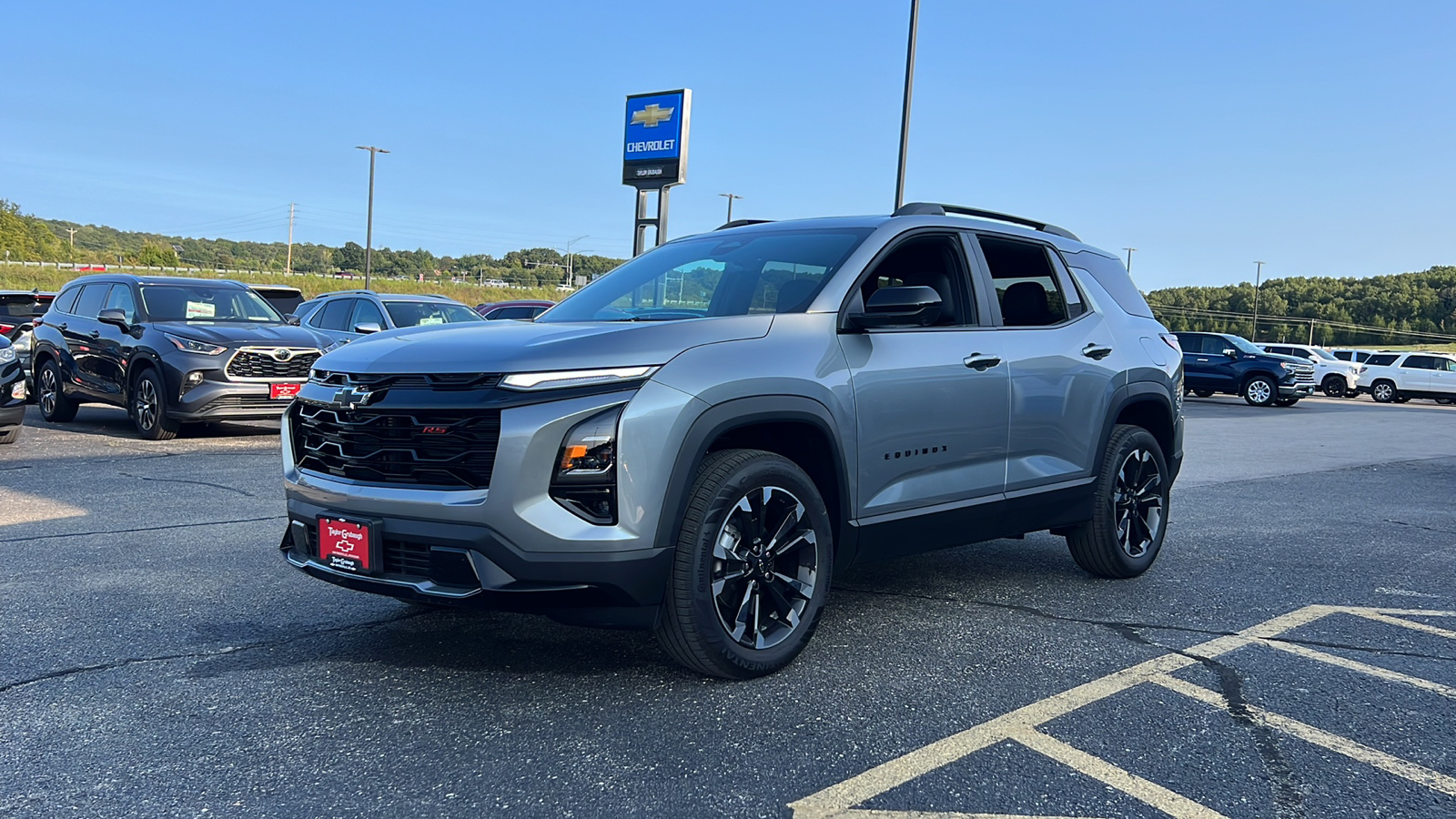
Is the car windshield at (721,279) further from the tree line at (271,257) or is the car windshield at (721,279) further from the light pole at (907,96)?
the tree line at (271,257)

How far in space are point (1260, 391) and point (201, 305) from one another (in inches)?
1011

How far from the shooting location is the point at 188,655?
408 cm

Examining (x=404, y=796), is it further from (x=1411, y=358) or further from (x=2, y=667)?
(x=1411, y=358)

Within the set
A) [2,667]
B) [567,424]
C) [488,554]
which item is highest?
[567,424]

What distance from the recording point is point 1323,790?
10.1ft

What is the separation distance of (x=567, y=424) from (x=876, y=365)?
55.1 inches

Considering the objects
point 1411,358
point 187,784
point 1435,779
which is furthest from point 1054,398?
point 1411,358

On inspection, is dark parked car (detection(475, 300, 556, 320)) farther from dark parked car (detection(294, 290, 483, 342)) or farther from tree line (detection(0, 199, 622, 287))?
tree line (detection(0, 199, 622, 287))

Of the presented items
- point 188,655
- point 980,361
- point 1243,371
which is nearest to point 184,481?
point 188,655

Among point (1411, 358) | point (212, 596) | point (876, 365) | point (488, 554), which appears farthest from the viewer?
point (1411, 358)

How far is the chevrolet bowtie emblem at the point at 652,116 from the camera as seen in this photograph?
2180cm

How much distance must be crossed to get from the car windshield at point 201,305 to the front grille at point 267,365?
45.8 inches

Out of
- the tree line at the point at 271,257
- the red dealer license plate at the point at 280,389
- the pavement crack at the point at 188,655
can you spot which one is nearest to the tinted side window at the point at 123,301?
the red dealer license plate at the point at 280,389

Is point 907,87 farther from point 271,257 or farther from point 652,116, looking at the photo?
point 271,257
